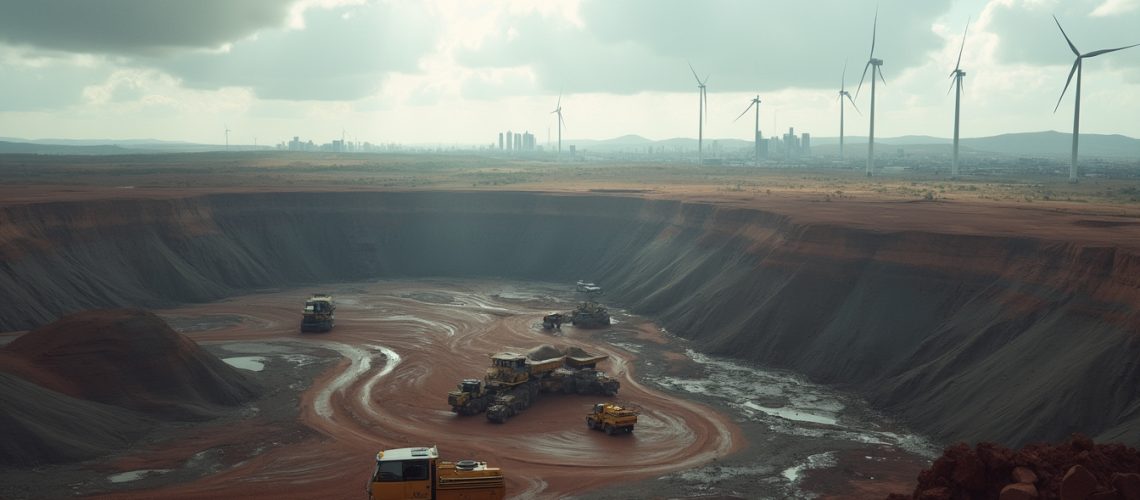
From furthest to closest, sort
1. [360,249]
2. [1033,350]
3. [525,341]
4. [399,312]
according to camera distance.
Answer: [360,249] < [399,312] < [525,341] < [1033,350]

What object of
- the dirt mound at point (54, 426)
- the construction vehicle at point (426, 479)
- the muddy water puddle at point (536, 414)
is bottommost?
the muddy water puddle at point (536, 414)

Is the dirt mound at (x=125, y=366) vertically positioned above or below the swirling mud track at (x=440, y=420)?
above

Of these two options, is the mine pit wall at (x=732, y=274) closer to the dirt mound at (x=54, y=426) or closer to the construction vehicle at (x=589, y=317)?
the construction vehicle at (x=589, y=317)

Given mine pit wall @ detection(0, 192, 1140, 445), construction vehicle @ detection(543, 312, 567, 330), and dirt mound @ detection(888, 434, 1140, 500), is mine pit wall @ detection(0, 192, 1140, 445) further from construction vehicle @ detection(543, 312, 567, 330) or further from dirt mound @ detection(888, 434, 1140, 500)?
dirt mound @ detection(888, 434, 1140, 500)

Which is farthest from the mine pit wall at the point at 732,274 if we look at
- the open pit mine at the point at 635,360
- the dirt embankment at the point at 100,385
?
the dirt embankment at the point at 100,385

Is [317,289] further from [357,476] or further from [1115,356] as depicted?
[1115,356]

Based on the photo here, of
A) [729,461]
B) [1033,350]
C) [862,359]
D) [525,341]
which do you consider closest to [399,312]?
→ [525,341]

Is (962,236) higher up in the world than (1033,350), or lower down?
higher up

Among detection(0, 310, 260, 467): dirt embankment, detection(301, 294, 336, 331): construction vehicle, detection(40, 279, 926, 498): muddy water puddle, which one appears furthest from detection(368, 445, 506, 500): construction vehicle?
detection(301, 294, 336, 331): construction vehicle
